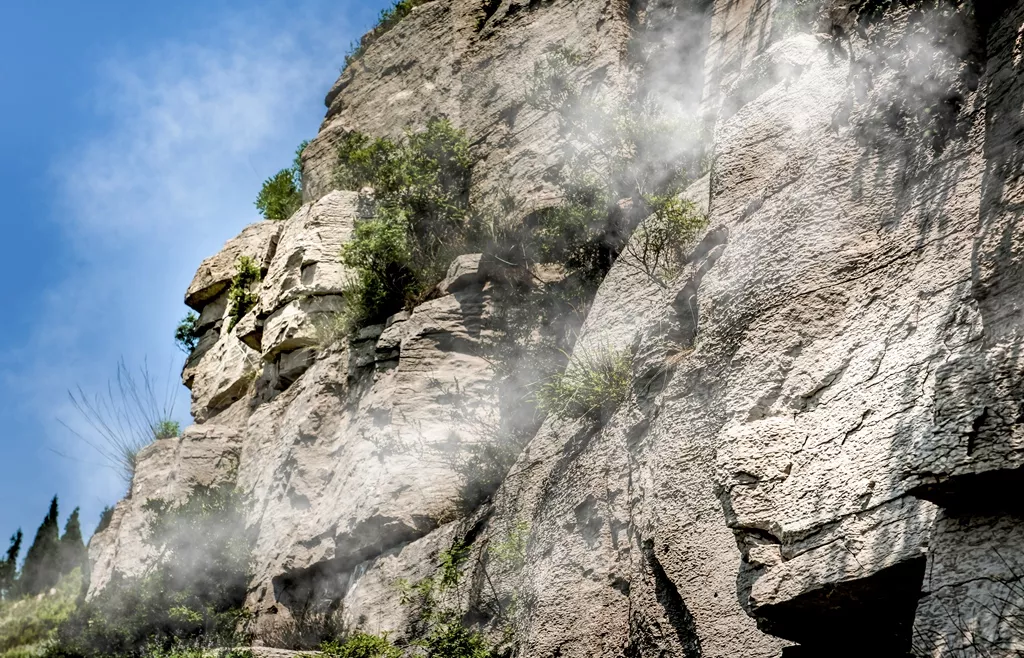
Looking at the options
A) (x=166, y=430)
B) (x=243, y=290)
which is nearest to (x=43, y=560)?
(x=166, y=430)

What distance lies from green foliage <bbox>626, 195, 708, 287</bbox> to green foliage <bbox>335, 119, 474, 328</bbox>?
312 centimetres

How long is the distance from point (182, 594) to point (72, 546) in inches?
694

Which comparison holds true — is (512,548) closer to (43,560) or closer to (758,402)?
(758,402)

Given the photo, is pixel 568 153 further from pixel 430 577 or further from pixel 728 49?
pixel 430 577

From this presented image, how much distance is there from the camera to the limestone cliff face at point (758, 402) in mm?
4363

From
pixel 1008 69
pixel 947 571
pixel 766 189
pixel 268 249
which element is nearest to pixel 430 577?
pixel 766 189

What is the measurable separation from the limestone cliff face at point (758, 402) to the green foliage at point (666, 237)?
0.19 m

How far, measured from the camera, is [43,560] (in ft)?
82.8

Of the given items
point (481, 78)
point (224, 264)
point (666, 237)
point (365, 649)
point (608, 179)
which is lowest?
point (365, 649)

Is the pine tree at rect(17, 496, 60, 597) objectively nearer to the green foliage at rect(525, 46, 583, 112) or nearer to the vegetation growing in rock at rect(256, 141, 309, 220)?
the vegetation growing in rock at rect(256, 141, 309, 220)

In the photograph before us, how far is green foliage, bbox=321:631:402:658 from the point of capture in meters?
8.26

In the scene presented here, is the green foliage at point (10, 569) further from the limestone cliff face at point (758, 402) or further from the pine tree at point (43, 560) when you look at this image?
the limestone cliff face at point (758, 402)

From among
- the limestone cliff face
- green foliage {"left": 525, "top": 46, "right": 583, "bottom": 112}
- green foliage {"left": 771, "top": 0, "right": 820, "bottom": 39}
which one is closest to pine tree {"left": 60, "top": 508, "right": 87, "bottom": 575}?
the limestone cliff face

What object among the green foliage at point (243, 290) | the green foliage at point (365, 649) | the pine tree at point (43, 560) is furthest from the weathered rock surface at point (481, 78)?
the pine tree at point (43, 560)
